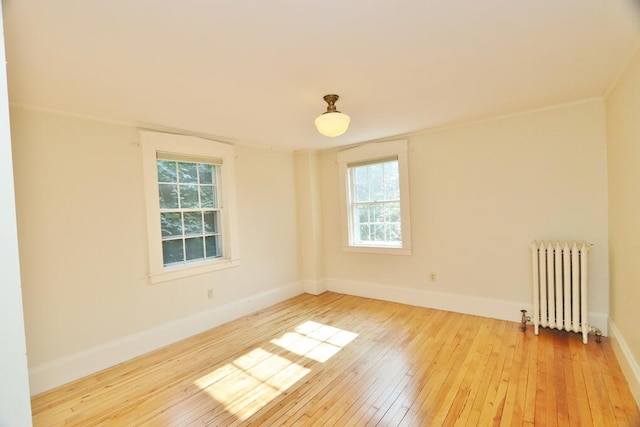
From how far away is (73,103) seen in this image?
246cm

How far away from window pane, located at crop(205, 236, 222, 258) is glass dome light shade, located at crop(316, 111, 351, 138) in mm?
2208

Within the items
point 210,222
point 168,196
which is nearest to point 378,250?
point 210,222

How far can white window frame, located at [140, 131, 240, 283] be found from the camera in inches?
123

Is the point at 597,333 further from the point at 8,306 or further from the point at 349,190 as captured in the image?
the point at 8,306

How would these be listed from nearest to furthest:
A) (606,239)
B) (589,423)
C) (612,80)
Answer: (589,423)
(612,80)
(606,239)

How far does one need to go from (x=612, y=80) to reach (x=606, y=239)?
144cm

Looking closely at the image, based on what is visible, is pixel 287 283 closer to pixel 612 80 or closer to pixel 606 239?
pixel 606 239

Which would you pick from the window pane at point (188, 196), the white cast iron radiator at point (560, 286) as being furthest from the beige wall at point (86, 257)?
the white cast iron radiator at point (560, 286)

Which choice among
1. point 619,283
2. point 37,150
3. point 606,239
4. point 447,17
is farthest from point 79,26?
point 606,239

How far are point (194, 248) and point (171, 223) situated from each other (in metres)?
0.42

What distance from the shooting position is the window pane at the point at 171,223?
3.33m

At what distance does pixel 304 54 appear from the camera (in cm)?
183

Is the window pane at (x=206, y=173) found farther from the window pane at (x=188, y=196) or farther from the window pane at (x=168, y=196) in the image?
the window pane at (x=168, y=196)

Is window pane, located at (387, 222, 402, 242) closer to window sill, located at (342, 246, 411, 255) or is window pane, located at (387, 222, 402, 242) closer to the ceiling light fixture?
window sill, located at (342, 246, 411, 255)
